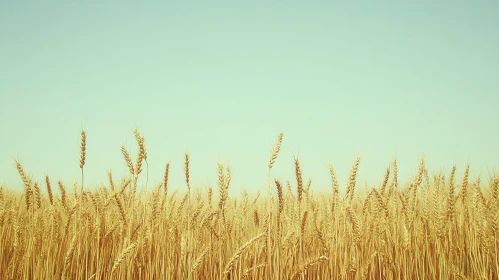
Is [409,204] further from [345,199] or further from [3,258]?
[3,258]

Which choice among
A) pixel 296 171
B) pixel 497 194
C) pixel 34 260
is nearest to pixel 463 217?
pixel 497 194

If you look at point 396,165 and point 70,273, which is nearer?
point 70,273

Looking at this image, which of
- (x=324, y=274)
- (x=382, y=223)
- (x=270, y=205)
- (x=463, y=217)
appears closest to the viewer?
(x=270, y=205)

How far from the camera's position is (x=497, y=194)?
3.40 meters

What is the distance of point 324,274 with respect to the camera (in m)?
2.93

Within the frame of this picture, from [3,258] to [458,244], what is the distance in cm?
464

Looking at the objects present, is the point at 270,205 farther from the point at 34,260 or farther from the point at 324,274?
the point at 34,260

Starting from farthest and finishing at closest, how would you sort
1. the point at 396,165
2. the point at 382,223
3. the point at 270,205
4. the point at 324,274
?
the point at 396,165, the point at 382,223, the point at 324,274, the point at 270,205

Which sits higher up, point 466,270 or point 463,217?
point 463,217

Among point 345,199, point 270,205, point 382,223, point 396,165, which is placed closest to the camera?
point 270,205

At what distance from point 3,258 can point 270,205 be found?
2956 millimetres

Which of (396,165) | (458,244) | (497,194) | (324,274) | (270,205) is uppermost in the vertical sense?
(396,165)

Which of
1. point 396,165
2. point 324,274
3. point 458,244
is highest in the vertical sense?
point 396,165

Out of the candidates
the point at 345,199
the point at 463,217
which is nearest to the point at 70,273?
the point at 345,199
